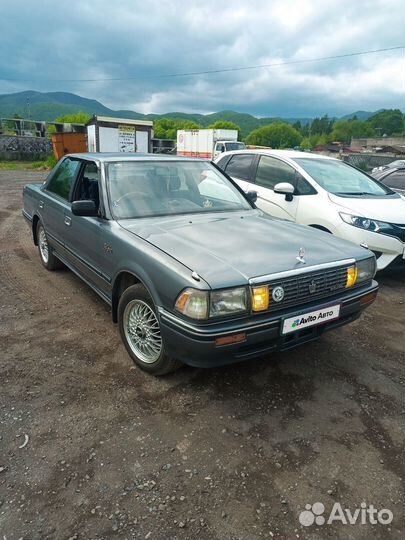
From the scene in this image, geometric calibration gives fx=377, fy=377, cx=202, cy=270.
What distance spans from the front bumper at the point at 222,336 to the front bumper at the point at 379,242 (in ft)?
7.88

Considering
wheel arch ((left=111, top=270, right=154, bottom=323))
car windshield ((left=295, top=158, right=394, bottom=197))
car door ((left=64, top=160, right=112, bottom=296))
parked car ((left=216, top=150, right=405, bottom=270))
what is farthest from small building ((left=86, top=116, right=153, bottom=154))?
wheel arch ((left=111, top=270, right=154, bottom=323))

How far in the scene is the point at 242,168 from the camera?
628 centimetres

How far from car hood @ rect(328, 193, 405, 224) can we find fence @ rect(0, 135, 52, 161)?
2220cm

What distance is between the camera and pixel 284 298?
8.04 feet

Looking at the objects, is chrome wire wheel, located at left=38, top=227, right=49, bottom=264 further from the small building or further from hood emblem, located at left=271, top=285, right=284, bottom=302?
the small building

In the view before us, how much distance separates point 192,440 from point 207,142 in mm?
26798

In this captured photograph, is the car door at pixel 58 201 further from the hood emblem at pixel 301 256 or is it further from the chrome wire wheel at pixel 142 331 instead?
the hood emblem at pixel 301 256

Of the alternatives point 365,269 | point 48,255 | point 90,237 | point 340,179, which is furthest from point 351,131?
point 90,237

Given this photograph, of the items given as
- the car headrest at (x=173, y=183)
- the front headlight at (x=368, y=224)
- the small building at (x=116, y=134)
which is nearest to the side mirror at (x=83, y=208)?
the car headrest at (x=173, y=183)

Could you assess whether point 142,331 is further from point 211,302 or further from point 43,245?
point 43,245

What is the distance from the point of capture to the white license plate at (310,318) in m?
2.47

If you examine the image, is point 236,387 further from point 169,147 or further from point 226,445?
point 169,147

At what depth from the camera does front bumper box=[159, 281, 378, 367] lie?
7.43ft

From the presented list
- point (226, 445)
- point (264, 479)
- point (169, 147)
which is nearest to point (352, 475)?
point (264, 479)
